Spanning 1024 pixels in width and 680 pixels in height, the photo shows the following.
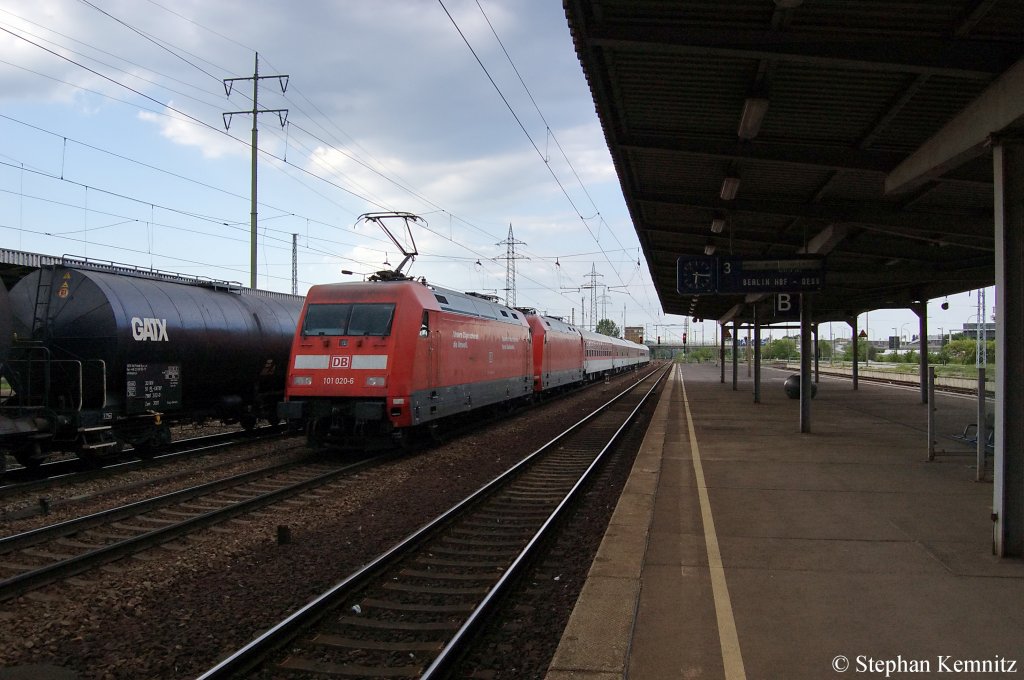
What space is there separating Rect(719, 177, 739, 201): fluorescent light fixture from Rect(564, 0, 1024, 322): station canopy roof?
40mm

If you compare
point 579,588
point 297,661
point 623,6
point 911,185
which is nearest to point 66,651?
point 297,661

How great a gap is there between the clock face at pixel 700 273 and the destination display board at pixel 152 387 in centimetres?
904

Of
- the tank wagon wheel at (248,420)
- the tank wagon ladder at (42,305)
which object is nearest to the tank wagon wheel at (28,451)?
the tank wagon ladder at (42,305)

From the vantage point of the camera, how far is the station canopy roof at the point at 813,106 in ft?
18.0

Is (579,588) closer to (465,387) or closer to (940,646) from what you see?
(940,646)

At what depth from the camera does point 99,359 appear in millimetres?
10141

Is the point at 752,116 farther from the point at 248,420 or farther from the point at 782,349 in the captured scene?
the point at 782,349

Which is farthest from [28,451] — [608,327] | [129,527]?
[608,327]

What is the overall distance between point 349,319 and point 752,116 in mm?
7069

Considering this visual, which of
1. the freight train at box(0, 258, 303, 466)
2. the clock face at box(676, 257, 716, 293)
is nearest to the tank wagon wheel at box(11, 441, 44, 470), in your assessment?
the freight train at box(0, 258, 303, 466)

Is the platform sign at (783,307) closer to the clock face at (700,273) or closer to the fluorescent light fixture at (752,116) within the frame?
the clock face at (700,273)

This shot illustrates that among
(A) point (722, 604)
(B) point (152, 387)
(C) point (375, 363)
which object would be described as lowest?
(A) point (722, 604)

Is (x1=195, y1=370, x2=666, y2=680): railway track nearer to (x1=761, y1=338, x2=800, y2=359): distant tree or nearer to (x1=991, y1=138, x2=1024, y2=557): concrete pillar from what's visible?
(x1=991, y1=138, x2=1024, y2=557): concrete pillar

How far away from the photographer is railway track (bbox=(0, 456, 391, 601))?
18.9 feet
